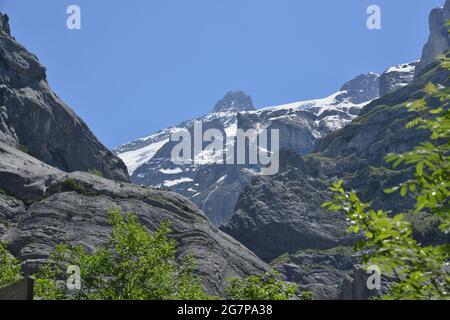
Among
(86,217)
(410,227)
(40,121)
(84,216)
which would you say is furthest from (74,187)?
(410,227)

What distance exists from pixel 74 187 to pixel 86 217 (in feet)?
34.9

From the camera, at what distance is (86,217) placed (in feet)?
252

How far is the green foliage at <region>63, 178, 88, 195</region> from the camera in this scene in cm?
8609

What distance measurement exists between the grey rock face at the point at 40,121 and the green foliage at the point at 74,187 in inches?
1760

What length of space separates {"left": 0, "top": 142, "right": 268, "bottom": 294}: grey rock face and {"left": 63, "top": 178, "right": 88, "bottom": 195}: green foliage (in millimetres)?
189

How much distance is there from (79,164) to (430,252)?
143 metres

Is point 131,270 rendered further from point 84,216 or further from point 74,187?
point 74,187

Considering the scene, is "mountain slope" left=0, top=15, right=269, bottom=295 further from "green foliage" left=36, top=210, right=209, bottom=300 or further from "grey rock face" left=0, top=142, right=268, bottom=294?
"green foliage" left=36, top=210, right=209, bottom=300

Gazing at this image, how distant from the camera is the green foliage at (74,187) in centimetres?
8609

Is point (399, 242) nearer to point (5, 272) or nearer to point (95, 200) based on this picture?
point (5, 272)
